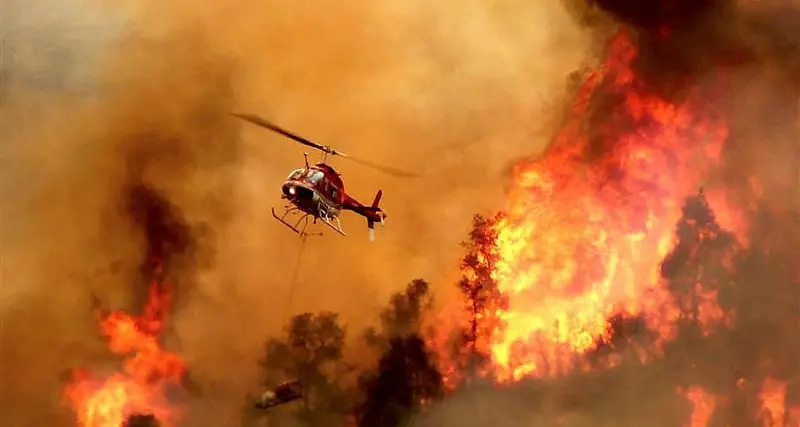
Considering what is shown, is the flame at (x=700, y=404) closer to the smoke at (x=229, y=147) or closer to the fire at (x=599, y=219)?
the fire at (x=599, y=219)

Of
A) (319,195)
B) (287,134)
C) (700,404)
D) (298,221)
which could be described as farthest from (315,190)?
(700,404)

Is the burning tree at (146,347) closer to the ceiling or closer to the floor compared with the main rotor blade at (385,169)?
closer to the floor

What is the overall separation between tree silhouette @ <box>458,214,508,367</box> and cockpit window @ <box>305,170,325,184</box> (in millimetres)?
1080

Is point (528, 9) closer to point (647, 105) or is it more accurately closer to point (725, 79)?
point (647, 105)

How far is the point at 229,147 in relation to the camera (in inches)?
212

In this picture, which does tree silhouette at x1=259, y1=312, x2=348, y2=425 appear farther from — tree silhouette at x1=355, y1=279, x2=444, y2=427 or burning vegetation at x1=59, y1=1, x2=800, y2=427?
tree silhouette at x1=355, y1=279, x2=444, y2=427

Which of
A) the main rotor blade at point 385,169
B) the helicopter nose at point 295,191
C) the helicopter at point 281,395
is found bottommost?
the helicopter at point 281,395

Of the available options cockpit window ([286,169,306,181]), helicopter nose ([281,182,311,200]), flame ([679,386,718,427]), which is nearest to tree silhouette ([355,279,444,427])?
helicopter nose ([281,182,311,200])

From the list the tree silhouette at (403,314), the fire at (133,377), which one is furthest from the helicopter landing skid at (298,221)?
the fire at (133,377)

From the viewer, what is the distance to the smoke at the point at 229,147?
17.1 ft

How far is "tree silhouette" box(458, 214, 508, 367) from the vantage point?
522 centimetres

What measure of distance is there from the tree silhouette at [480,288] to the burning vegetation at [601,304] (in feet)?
0.03

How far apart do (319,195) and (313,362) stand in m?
1.10

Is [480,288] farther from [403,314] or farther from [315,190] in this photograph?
[315,190]
